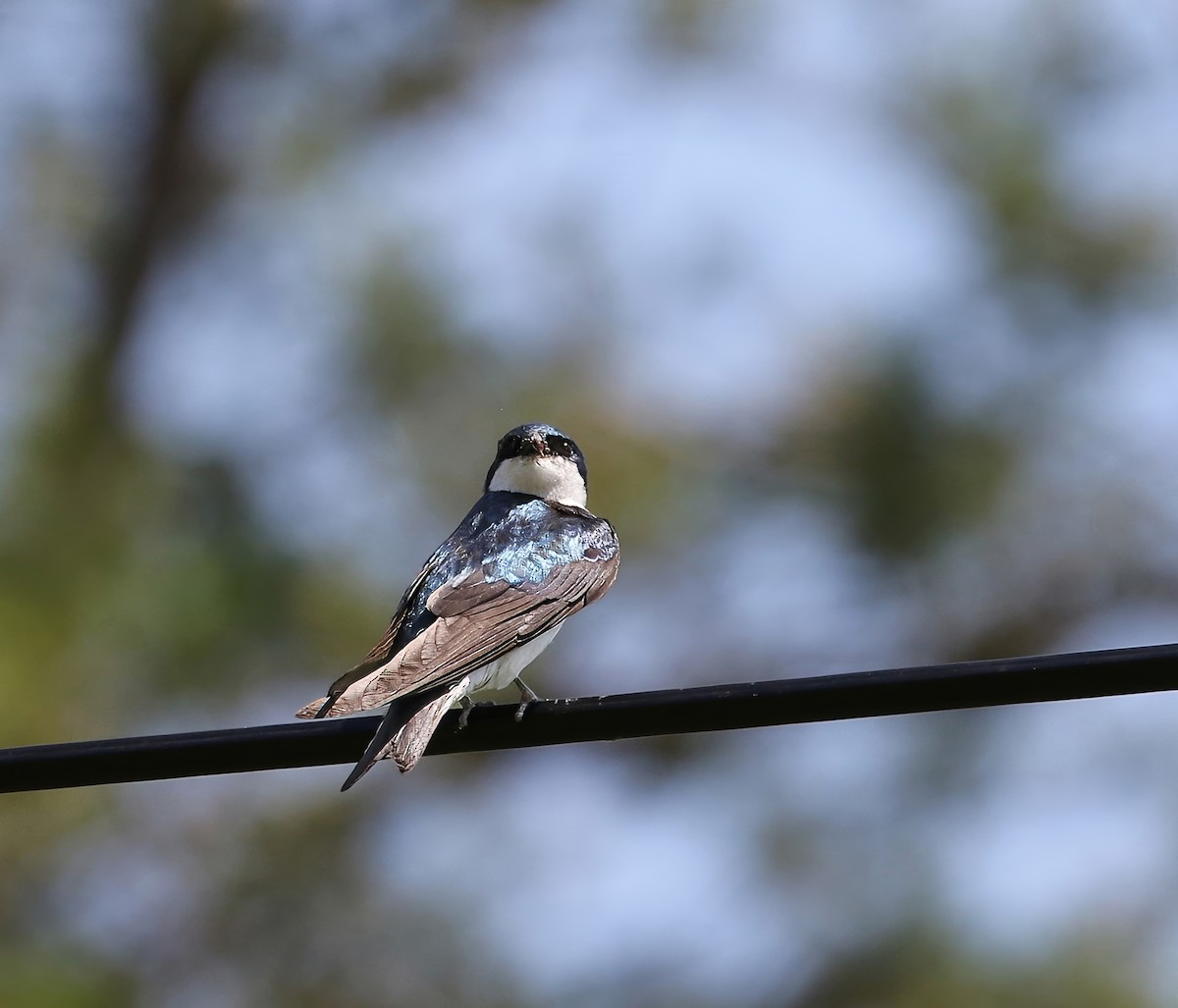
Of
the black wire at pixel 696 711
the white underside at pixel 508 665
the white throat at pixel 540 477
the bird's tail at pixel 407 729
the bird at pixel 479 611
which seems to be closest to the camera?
the black wire at pixel 696 711

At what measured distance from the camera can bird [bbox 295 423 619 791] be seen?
270 cm

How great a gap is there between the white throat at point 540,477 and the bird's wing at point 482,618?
0.60 m

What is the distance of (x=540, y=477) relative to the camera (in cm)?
438

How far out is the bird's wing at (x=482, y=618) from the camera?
9.15 feet

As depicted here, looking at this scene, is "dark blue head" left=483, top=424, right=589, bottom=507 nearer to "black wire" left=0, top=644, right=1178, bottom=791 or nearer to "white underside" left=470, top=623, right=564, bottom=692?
"white underside" left=470, top=623, right=564, bottom=692

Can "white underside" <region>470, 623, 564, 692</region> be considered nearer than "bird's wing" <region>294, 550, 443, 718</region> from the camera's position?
No

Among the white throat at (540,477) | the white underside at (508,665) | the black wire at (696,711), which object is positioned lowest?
the white underside at (508,665)

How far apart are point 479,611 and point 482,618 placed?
4 centimetres

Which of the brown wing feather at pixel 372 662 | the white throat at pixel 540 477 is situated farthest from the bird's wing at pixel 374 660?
the white throat at pixel 540 477

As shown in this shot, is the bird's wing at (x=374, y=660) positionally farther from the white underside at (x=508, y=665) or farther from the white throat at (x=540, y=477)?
the white throat at (x=540, y=477)

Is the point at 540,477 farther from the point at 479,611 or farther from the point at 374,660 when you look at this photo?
the point at 374,660

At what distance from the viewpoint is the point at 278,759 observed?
7.00 feet

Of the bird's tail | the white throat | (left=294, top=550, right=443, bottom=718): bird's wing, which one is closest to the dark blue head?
the white throat

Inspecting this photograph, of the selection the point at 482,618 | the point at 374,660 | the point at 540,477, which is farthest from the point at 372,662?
Answer: the point at 540,477
